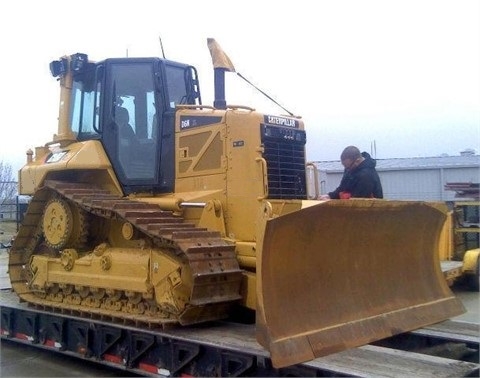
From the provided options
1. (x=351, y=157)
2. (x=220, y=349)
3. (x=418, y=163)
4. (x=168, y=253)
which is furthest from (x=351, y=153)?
(x=418, y=163)

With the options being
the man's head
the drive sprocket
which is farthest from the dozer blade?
the drive sprocket

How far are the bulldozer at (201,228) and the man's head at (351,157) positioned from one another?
2.25 feet

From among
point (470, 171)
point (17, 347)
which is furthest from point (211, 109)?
point (470, 171)

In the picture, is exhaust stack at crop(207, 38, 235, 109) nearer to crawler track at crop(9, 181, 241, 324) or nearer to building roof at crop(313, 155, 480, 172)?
crawler track at crop(9, 181, 241, 324)

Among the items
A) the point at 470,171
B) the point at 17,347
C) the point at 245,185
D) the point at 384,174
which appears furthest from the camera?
the point at 384,174

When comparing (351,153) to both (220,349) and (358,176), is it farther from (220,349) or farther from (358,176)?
(220,349)

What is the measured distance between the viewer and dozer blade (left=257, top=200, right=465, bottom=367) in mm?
5219

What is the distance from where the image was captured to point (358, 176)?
6762 millimetres

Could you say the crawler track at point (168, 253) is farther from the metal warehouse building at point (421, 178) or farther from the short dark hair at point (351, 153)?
the metal warehouse building at point (421, 178)

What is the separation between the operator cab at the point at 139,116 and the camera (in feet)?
24.7

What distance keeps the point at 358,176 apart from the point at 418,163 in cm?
2532

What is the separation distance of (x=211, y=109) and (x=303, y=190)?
1.49 meters

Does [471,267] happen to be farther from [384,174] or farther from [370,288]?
[384,174]

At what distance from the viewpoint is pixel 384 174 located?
27656mm
